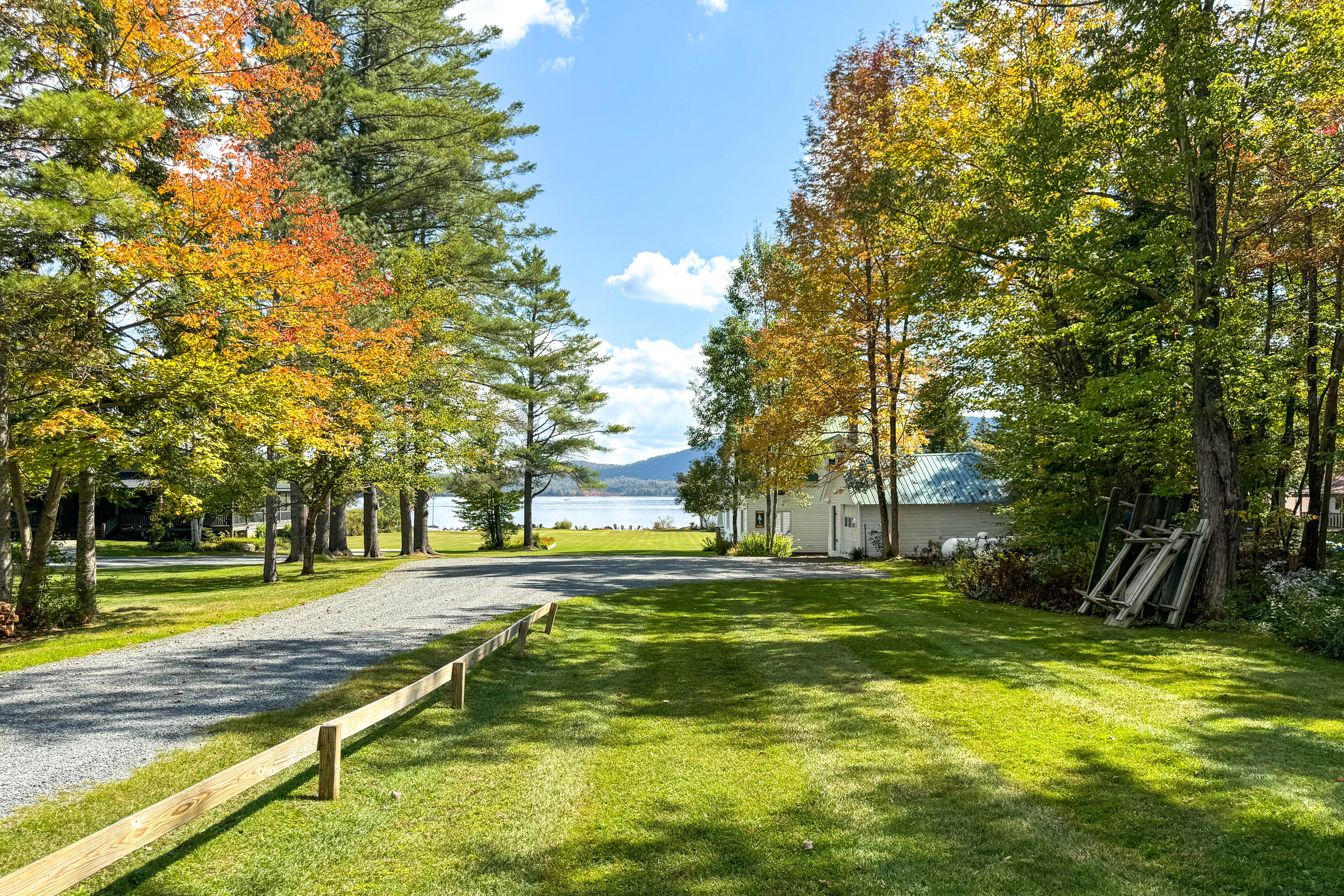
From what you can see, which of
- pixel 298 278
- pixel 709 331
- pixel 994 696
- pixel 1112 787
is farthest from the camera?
pixel 709 331

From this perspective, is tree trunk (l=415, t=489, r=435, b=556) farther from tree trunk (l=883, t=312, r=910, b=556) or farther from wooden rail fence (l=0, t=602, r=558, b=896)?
wooden rail fence (l=0, t=602, r=558, b=896)

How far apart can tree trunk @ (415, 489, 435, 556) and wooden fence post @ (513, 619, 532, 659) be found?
23311 mm

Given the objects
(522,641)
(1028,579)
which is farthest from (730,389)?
(522,641)

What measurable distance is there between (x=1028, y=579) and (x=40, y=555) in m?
→ 18.3

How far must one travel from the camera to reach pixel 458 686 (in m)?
7.33

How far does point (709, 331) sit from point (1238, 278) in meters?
24.6

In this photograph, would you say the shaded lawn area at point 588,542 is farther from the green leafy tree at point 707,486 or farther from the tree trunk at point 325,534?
the tree trunk at point 325,534

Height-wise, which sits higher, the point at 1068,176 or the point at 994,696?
the point at 1068,176

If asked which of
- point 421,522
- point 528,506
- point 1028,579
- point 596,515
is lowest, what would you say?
point 596,515

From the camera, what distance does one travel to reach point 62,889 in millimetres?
3299

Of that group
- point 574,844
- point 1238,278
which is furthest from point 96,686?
point 1238,278

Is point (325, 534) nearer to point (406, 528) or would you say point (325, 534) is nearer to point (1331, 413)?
point (406, 528)

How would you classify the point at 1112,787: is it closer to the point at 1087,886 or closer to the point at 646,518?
the point at 1087,886

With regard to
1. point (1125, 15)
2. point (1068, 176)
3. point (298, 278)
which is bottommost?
point (298, 278)
